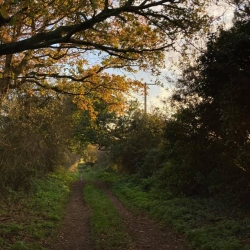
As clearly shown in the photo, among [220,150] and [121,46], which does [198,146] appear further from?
[121,46]

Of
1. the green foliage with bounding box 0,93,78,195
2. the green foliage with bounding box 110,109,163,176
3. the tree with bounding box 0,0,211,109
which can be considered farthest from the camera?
the green foliage with bounding box 110,109,163,176

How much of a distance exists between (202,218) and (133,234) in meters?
2.47

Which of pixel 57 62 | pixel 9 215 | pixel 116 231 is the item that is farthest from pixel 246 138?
pixel 57 62

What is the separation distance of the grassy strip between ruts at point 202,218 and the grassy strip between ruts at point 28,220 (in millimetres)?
3917

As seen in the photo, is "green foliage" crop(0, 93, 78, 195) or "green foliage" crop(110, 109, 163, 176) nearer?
"green foliage" crop(0, 93, 78, 195)

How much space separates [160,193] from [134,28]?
9307 millimetres

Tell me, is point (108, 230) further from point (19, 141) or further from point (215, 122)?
point (19, 141)

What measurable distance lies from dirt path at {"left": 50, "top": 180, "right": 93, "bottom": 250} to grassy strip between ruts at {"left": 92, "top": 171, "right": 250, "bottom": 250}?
2625 mm

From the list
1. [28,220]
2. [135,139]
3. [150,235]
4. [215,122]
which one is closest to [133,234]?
[150,235]

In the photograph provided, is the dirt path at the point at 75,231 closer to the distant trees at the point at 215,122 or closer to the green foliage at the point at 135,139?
the distant trees at the point at 215,122

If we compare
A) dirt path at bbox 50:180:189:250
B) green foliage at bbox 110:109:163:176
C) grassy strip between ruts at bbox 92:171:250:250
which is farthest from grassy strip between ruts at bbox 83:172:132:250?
green foliage at bbox 110:109:163:176

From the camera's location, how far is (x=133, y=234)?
1033cm

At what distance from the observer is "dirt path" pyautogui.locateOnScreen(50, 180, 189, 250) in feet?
29.5

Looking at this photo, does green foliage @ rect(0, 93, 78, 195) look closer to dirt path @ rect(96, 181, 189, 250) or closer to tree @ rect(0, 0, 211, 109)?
tree @ rect(0, 0, 211, 109)
